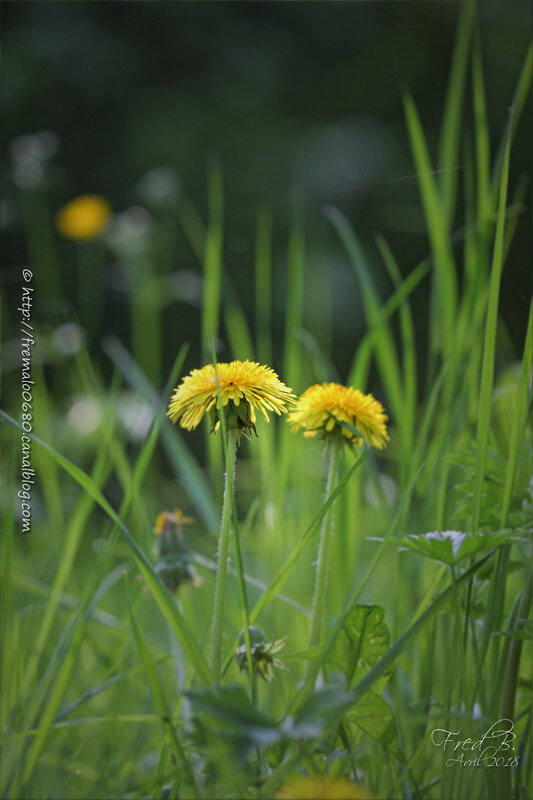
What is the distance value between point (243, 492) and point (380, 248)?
0.17 m

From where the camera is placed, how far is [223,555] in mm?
267

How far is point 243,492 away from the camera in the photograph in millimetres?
450

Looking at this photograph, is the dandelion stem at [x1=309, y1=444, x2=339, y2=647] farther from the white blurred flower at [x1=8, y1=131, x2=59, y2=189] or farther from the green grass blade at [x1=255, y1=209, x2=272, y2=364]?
the white blurred flower at [x1=8, y1=131, x2=59, y2=189]

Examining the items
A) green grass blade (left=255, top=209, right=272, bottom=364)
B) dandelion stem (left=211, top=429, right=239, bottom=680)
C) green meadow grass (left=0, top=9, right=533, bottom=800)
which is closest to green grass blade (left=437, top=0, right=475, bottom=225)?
green meadow grass (left=0, top=9, right=533, bottom=800)

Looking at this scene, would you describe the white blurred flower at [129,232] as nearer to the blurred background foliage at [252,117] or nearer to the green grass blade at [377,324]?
the blurred background foliage at [252,117]

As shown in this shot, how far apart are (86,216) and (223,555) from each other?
34cm

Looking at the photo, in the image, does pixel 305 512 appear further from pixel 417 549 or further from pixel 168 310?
pixel 168 310

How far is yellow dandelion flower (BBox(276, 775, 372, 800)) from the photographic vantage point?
24 cm

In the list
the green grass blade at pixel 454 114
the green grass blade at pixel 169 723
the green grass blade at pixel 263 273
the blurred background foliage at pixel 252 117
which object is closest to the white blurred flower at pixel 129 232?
the blurred background foliage at pixel 252 117

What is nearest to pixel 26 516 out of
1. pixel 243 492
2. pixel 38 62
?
A: pixel 243 492

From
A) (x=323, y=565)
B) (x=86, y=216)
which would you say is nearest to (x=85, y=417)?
(x=86, y=216)

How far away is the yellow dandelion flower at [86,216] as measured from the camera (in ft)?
1.66

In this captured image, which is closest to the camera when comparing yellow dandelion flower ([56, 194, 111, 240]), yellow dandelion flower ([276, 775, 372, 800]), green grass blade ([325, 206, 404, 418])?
yellow dandelion flower ([276, 775, 372, 800])

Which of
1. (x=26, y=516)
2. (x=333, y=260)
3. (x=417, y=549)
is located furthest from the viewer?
(x=333, y=260)
